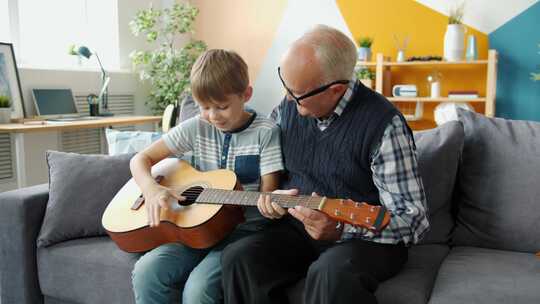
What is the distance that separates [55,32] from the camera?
4.54 m

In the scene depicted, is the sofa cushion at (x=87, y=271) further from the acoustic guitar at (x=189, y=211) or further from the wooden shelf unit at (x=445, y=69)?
the wooden shelf unit at (x=445, y=69)

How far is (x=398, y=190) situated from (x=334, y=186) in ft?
0.66

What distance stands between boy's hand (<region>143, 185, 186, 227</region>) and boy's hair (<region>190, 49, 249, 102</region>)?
1.05ft

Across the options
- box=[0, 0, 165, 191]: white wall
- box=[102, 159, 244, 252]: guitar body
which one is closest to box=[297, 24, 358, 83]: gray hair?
box=[102, 159, 244, 252]: guitar body

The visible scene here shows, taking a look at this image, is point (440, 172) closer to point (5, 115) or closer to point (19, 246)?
Result: point (19, 246)

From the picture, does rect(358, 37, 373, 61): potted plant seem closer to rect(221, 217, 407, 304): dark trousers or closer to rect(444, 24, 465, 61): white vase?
rect(444, 24, 465, 61): white vase

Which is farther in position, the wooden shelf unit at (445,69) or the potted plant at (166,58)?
the potted plant at (166,58)

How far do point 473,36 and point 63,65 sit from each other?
3.66 metres

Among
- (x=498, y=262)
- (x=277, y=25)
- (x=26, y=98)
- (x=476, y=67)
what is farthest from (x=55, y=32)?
(x=498, y=262)

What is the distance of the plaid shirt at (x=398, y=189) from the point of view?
1.36 metres

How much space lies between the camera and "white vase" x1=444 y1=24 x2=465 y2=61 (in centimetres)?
444

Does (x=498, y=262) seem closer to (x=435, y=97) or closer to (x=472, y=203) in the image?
(x=472, y=203)

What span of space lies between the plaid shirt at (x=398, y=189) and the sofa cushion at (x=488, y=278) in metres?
0.16

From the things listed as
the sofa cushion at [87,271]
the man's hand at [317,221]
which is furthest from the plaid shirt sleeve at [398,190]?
the sofa cushion at [87,271]
